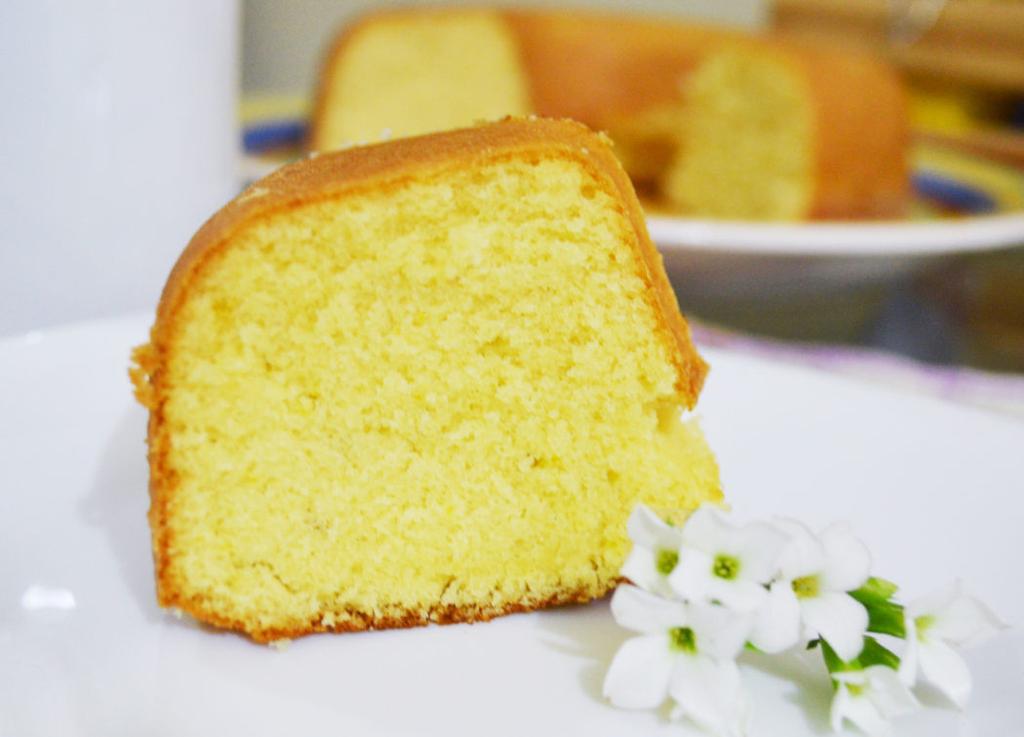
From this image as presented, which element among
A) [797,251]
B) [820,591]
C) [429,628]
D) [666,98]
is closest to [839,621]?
[820,591]

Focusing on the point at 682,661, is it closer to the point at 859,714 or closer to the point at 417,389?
the point at 859,714

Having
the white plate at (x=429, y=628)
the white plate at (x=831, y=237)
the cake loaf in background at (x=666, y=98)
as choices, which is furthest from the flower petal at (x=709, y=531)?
the cake loaf in background at (x=666, y=98)

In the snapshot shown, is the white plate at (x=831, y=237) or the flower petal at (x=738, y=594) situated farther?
the white plate at (x=831, y=237)

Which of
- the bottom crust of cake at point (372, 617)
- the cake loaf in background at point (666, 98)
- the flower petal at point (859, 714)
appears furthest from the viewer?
the cake loaf in background at point (666, 98)

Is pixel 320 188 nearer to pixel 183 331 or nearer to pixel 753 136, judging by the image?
pixel 183 331

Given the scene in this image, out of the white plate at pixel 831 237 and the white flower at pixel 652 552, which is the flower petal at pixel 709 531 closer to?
the white flower at pixel 652 552

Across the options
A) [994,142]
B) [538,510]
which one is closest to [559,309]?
[538,510]

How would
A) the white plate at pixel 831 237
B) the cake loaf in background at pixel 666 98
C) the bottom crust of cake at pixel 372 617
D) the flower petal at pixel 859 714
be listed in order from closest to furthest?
the flower petal at pixel 859 714 < the bottom crust of cake at pixel 372 617 < the white plate at pixel 831 237 < the cake loaf in background at pixel 666 98

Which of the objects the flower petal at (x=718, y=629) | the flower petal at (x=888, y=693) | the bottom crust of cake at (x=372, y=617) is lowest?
the bottom crust of cake at (x=372, y=617)
